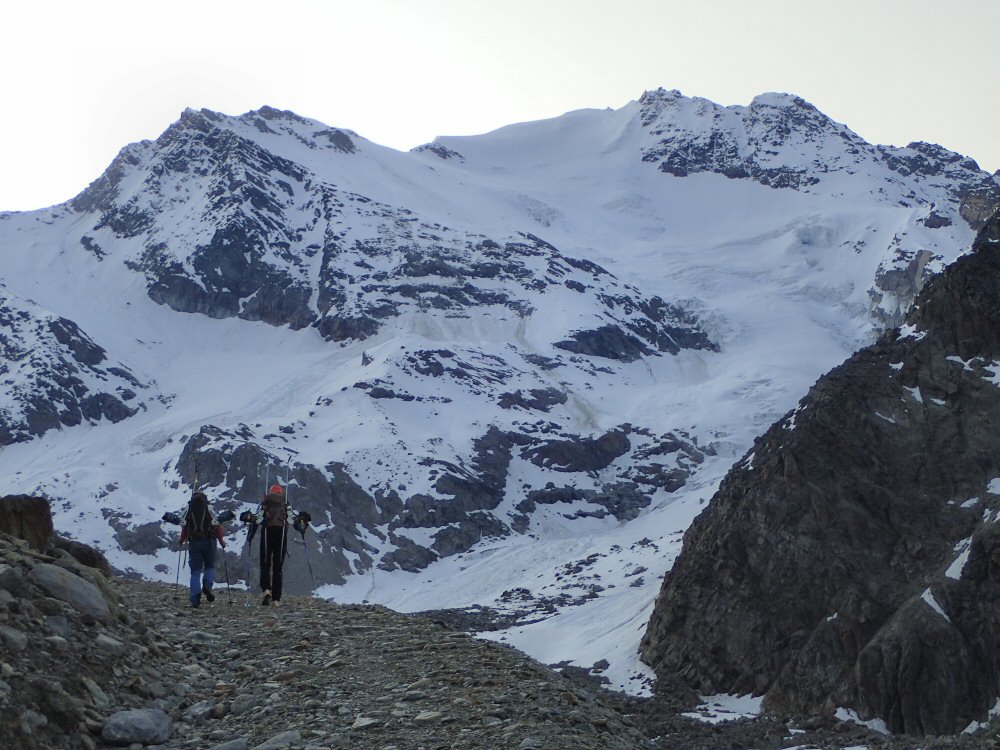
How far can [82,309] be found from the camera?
646ft

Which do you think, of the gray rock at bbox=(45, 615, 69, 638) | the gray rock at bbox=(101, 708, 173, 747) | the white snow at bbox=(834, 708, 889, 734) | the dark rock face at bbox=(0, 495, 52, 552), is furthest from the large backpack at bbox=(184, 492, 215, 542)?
the white snow at bbox=(834, 708, 889, 734)

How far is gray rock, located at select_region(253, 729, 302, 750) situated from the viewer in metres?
11.6

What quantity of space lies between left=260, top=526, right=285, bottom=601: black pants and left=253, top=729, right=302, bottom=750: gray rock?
35.6ft

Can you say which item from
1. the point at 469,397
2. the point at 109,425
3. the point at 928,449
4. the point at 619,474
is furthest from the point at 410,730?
the point at 109,425

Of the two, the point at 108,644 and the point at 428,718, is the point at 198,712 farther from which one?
the point at 428,718

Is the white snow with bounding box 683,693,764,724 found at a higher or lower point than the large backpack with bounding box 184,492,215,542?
lower

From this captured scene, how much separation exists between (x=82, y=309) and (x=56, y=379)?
33715mm

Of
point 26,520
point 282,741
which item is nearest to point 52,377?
point 26,520

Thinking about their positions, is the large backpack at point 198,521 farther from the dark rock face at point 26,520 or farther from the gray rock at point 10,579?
the gray rock at point 10,579

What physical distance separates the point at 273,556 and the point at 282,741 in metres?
11.4

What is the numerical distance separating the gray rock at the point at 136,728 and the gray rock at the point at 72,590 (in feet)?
7.25

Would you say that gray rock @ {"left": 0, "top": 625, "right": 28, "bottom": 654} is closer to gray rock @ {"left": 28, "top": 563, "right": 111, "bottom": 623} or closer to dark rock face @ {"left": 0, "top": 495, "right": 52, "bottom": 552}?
gray rock @ {"left": 28, "top": 563, "right": 111, "bottom": 623}

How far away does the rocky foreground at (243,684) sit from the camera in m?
11.8

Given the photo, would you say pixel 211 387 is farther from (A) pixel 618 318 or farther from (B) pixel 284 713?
(B) pixel 284 713
